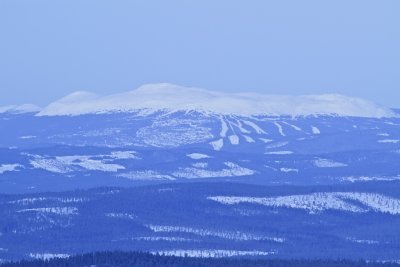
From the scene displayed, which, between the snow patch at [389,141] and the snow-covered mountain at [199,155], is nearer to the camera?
the snow-covered mountain at [199,155]

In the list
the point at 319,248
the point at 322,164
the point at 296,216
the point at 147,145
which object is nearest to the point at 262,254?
the point at 319,248

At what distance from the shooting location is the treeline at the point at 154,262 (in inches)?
2364

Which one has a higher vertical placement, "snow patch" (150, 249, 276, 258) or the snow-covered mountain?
"snow patch" (150, 249, 276, 258)

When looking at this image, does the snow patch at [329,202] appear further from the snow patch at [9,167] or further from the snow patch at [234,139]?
the snow patch at [234,139]

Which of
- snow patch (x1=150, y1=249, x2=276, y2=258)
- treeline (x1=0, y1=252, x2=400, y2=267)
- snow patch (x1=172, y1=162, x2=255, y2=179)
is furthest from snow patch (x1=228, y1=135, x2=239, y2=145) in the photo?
treeline (x1=0, y1=252, x2=400, y2=267)

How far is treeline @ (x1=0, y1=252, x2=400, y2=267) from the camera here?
197 feet

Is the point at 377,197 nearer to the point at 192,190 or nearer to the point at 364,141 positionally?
the point at 192,190

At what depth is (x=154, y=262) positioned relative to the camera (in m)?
60.9

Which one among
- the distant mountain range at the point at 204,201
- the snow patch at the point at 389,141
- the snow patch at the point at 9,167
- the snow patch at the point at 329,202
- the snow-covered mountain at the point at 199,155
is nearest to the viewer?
the distant mountain range at the point at 204,201

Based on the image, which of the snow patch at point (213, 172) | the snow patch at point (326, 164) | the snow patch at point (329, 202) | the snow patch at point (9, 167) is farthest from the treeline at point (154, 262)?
the snow patch at point (326, 164)

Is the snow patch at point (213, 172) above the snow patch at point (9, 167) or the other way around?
the other way around

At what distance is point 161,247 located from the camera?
78.2 meters

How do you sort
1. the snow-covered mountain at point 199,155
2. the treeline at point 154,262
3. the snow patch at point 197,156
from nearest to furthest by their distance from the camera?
the treeline at point 154,262
the snow-covered mountain at point 199,155
the snow patch at point 197,156

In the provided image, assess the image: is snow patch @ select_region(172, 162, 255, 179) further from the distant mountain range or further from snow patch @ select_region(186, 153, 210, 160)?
snow patch @ select_region(186, 153, 210, 160)
